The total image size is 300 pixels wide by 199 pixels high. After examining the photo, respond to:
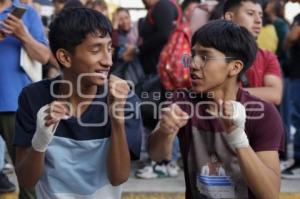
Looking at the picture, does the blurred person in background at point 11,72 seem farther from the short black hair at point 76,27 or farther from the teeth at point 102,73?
the teeth at point 102,73

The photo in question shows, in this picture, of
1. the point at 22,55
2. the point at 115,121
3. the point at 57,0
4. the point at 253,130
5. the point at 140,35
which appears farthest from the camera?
the point at 57,0

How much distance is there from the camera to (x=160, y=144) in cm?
242

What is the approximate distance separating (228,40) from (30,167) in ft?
3.29

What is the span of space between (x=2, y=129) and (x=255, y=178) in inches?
83.0

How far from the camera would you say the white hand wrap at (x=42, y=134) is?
2.36 metres

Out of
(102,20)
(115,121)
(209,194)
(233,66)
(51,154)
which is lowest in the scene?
(209,194)

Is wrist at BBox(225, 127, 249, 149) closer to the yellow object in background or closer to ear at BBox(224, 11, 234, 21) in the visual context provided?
ear at BBox(224, 11, 234, 21)

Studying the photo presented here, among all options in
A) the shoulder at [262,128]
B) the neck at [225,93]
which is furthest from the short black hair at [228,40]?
the shoulder at [262,128]

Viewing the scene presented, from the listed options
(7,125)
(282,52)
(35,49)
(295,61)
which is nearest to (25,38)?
(35,49)

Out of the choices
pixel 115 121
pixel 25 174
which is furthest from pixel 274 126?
pixel 25 174

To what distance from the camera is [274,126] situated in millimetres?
2559

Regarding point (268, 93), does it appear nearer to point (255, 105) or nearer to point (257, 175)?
point (255, 105)

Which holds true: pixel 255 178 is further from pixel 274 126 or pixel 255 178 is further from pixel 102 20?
pixel 102 20

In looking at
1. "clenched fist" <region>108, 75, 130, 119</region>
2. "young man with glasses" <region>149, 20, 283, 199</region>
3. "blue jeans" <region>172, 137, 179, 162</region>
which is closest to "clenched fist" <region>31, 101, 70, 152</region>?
"clenched fist" <region>108, 75, 130, 119</region>
